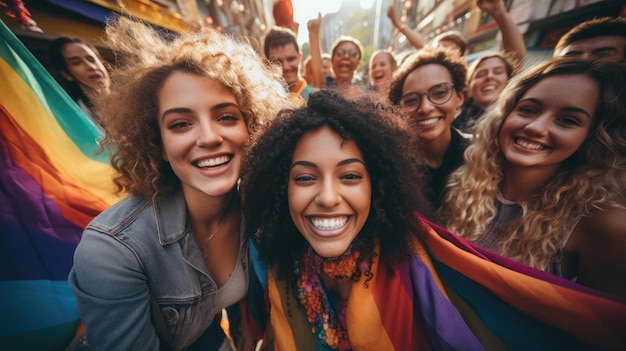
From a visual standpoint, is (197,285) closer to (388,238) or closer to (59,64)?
(388,238)

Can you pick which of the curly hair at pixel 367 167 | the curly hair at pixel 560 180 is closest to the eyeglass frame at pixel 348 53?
the curly hair at pixel 560 180

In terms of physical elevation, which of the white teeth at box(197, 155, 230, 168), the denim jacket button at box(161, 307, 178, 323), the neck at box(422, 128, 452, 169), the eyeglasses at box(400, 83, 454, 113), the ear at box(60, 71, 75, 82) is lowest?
the denim jacket button at box(161, 307, 178, 323)

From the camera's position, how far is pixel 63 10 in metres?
4.25

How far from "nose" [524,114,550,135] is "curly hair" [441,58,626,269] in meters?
0.25

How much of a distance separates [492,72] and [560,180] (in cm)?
221

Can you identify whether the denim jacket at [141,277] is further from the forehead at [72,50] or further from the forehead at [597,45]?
the forehead at [597,45]

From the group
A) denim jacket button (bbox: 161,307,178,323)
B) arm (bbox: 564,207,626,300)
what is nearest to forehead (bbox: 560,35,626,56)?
arm (bbox: 564,207,626,300)

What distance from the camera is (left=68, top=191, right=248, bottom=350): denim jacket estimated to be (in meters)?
1.04

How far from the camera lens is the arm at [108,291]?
1.02 meters

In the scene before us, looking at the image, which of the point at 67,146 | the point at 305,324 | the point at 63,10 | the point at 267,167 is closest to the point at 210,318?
the point at 305,324

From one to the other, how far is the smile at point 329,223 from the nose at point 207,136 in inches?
29.0

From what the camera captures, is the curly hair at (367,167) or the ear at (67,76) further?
the ear at (67,76)

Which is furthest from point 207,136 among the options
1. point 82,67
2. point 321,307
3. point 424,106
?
point 82,67

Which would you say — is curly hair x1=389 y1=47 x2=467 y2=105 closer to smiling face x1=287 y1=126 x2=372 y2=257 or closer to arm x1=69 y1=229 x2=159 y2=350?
smiling face x1=287 y1=126 x2=372 y2=257
